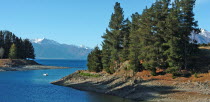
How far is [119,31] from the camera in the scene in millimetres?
73500

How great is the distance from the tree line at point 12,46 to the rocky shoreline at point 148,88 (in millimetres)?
116811

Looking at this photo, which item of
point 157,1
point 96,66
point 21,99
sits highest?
point 157,1

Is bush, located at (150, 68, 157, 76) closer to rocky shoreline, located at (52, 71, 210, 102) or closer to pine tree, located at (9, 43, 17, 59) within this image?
rocky shoreline, located at (52, 71, 210, 102)

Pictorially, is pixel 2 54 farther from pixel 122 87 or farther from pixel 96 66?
pixel 122 87

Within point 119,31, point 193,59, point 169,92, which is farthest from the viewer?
point 119,31

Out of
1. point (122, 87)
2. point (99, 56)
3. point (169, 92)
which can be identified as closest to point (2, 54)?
point (99, 56)

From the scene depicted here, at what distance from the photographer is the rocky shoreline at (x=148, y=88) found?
150 feet

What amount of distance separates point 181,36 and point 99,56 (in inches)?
1245

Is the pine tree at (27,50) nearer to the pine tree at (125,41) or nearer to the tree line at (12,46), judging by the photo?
the tree line at (12,46)

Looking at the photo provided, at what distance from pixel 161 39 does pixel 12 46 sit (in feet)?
438

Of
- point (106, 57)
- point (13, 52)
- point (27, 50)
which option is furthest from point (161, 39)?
point (27, 50)

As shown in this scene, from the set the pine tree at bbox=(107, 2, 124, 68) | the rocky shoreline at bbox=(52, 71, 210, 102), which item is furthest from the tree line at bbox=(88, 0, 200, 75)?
the rocky shoreline at bbox=(52, 71, 210, 102)

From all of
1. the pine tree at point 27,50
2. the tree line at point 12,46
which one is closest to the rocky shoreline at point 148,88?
the tree line at point 12,46

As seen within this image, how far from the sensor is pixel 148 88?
5259 cm
